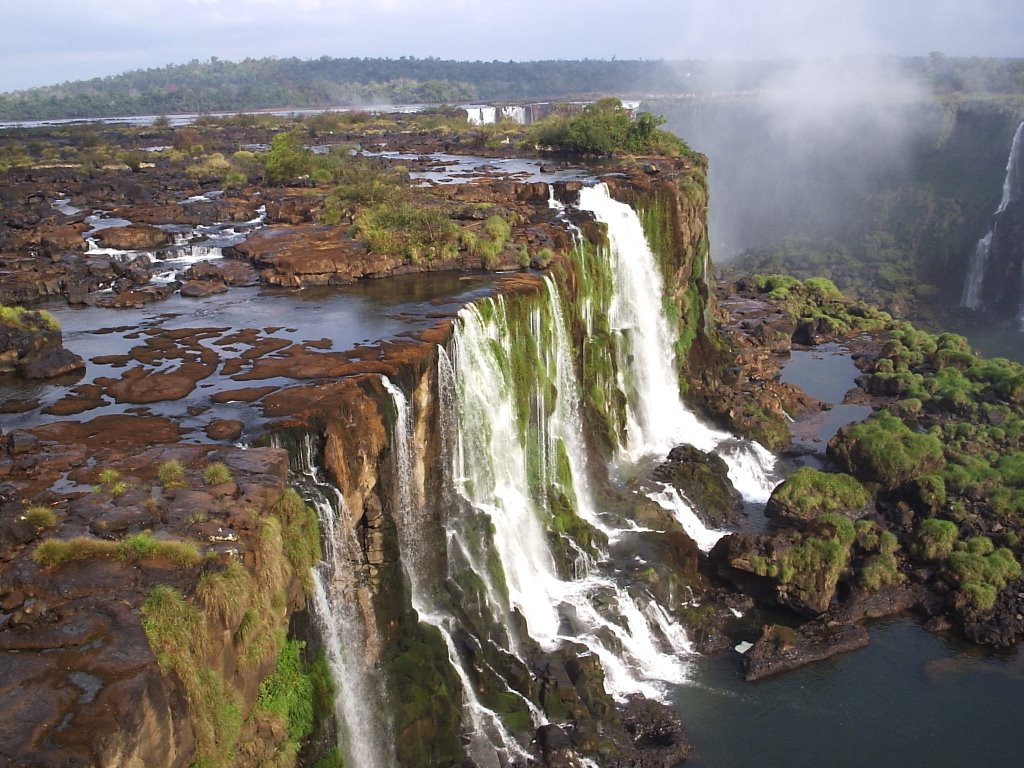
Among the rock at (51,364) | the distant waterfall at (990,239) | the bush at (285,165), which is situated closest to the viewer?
the rock at (51,364)

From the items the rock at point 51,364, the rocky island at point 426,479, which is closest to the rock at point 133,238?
the rocky island at point 426,479

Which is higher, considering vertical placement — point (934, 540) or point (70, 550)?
point (70, 550)

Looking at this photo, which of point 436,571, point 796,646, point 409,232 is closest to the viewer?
point 436,571

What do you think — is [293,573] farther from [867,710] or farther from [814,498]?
[814,498]

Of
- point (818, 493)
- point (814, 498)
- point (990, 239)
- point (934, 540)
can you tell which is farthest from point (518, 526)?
point (990, 239)

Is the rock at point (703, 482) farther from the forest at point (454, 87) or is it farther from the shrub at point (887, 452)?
the forest at point (454, 87)

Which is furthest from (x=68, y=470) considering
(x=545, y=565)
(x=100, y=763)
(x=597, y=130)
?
(x=597, y=130)
